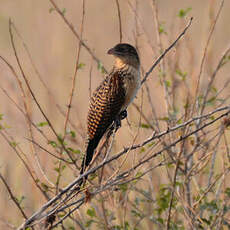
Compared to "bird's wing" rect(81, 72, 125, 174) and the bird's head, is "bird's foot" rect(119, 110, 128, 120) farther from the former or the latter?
the bird's head

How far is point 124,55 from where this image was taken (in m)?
4.74

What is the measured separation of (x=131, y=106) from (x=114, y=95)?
23.2 inches

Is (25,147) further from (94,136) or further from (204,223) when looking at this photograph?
(204,223)

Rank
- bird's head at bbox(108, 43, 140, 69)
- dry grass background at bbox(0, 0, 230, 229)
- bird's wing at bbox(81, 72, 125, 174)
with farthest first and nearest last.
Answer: bird's head at bbox(108, 43, 140, 69), bird's wing at bbox(81, 72, 125, 174), dry grass background at bbox(0, 0, 230, 229)

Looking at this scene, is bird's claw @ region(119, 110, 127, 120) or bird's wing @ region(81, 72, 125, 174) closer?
bird's wing @ region(81, 72, 125, 174)

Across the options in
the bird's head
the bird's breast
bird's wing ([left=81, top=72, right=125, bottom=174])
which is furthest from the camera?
the bird's head

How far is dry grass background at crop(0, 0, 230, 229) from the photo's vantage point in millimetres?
4113

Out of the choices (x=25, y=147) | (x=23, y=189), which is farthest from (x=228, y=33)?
(x=23, y=189)

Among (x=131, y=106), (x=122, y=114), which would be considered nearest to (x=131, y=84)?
(x=122, y=114)

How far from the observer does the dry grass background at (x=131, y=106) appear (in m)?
4.11

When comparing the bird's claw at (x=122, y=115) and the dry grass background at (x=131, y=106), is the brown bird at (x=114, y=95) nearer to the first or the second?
the bird's claw at (x=122, y=115)

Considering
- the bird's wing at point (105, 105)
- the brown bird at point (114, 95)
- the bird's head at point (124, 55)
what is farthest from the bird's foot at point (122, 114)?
the bird's head at point (124, 55)

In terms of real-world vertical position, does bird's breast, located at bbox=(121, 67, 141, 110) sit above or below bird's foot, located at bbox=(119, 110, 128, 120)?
above

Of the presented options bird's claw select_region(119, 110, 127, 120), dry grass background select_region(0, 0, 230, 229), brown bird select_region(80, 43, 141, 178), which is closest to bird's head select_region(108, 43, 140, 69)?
brown bird select_region(80, 43, 141, 178)
